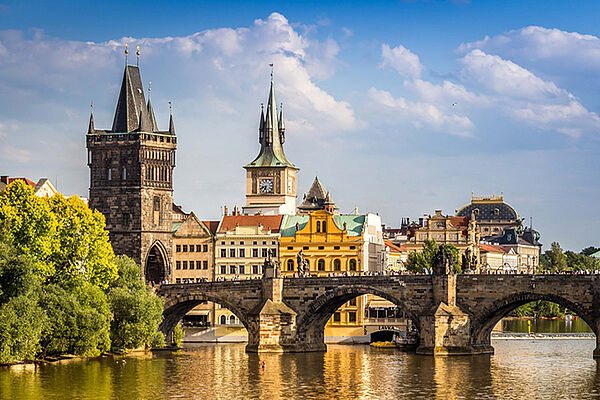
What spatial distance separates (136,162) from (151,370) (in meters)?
44.7

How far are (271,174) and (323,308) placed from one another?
5580 centimetres

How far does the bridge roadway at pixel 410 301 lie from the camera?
340 ft

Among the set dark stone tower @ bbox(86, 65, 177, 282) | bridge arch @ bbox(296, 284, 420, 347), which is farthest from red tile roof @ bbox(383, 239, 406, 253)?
bridge arch @ bbox(296, 284, 420, 347)

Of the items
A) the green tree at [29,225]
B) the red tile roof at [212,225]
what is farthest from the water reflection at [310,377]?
the red tile roof at [212,225]

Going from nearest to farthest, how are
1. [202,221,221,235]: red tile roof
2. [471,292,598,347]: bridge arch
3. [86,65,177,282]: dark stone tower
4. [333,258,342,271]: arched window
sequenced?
1. [471,292,598,347]: bridge arch
2. [86,65,177,282]: dark stone tower
3. [333,258,342,271]: arched window
4. [202,221,221,235]: red tile roof

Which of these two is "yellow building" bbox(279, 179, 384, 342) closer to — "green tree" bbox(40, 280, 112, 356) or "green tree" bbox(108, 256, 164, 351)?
"green tree" bbox(108, 256, 164, 351)

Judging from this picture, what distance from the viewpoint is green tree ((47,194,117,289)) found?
10244 cm

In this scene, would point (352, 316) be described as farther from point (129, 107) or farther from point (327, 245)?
point (129, 107)

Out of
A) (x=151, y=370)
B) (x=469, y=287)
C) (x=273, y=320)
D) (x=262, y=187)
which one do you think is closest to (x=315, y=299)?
(x=273, y=320)

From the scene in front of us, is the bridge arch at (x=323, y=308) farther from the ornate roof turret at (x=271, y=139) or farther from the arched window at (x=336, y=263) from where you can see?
the ornate roof turret at (x=271, y=139)

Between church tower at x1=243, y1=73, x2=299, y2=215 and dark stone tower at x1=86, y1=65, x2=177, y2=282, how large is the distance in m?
26.8

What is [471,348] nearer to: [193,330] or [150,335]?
[150,335]

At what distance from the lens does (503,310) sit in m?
107

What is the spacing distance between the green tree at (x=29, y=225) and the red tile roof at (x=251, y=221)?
155 feet
